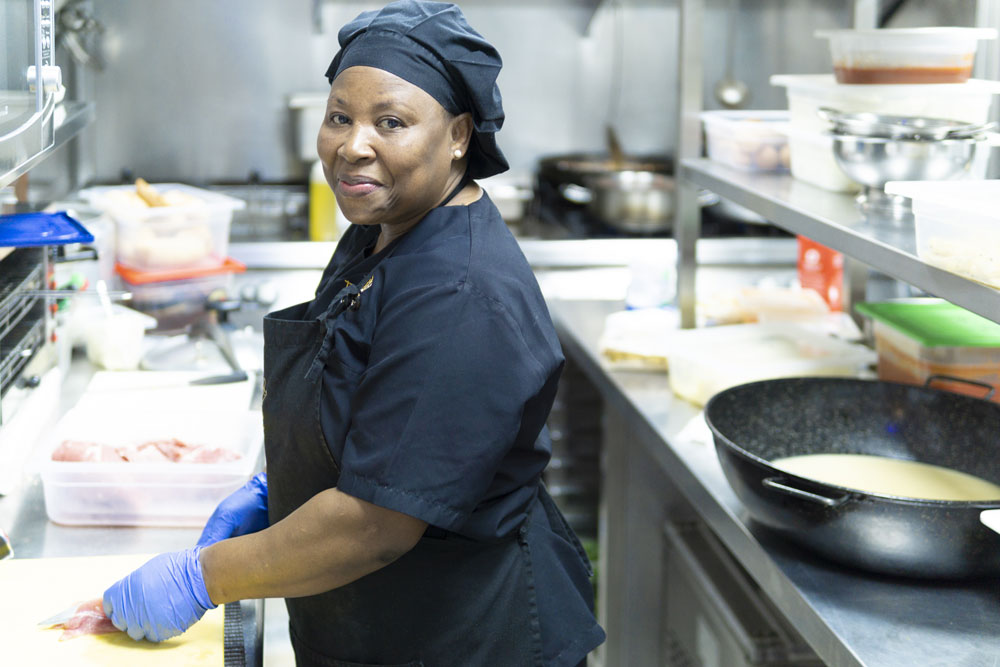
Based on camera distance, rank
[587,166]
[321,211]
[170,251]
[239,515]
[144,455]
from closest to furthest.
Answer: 1. [239,515]
2. [144,455]
3. [170,251]
4. [321,211]
5. [587,166]

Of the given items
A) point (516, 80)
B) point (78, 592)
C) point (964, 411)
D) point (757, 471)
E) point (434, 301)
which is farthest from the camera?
point (516, 80)

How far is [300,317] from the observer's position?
1.48 meters

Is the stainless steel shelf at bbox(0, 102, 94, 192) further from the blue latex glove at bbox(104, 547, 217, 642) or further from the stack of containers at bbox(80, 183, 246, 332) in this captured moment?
A: the blue latex glove at bbox(104, 547, 217, 642)

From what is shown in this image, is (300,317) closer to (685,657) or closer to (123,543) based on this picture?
(123,543)

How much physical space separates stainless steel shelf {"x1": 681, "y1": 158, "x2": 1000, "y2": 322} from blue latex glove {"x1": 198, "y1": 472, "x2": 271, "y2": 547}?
0.95 metres

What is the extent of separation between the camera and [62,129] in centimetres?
215

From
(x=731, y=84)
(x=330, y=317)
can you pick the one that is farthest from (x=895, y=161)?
(x=731, y=84)

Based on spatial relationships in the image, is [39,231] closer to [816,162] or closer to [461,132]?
[461,132]

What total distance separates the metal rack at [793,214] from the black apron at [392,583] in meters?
0.62

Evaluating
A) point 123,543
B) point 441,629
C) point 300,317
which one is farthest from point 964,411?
point 123,543

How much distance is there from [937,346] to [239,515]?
4.06 feet

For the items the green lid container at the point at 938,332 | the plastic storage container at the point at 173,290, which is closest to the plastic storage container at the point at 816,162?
the green lid container at the point at 938,332

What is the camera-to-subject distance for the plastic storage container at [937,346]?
6.26 ft

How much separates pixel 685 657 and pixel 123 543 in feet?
4.39
